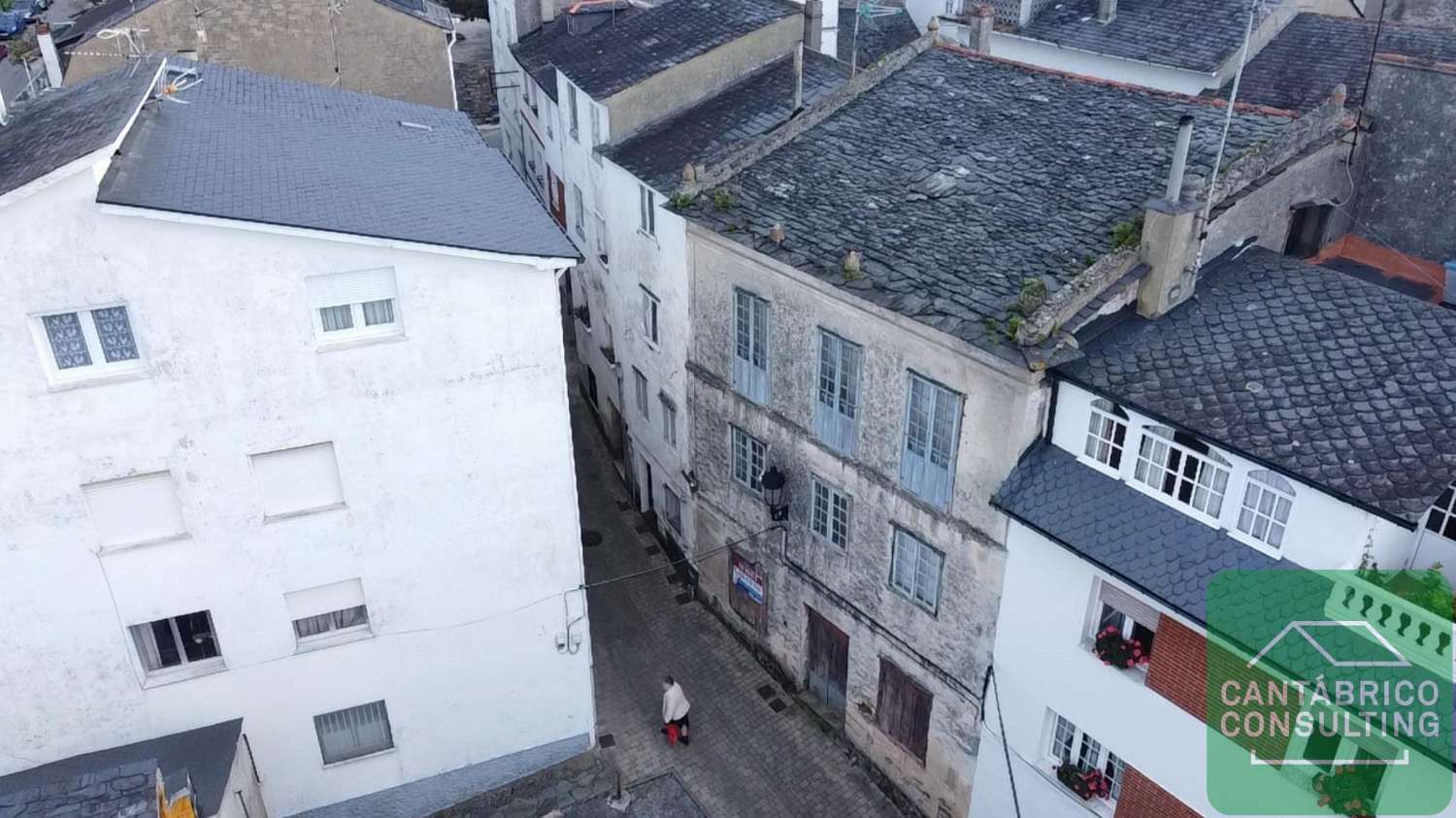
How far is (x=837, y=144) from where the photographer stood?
25.1 metres

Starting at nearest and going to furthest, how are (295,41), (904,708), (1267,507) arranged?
(1267,507) → (904,708) → (295,41)

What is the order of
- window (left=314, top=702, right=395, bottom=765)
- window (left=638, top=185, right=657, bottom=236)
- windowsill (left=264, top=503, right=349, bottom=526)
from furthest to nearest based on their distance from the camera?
window (left=638, top=185, right=657, bottom=236) < window (left=314, top=702, right=395, bottom=765) < windowsill (left=264, top=503, right=349, bottom=526)

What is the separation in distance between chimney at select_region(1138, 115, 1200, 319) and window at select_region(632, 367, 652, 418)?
1668 centimetres

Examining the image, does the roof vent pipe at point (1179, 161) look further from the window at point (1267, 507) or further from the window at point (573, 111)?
the window at point (573, 111)

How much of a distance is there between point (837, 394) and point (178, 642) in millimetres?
14398

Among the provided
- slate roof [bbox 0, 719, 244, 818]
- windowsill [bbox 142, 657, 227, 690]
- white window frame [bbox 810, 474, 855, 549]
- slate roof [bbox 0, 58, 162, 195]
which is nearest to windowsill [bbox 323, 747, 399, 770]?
slate roof [bbox 0, 719, 244, 818]

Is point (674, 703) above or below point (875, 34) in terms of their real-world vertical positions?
below

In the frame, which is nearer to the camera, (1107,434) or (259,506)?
(1107,434)

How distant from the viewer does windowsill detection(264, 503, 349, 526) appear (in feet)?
63.0

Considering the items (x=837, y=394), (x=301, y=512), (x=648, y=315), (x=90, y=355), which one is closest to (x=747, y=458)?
(x=837, y=394)

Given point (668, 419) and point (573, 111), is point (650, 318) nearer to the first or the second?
point (668, 419)

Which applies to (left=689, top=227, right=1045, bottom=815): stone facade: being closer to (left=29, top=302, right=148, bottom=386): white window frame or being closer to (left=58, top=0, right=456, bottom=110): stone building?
(left=29, top=302, right=148, bottom=386): white window frame

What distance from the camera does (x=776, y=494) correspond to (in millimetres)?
24953

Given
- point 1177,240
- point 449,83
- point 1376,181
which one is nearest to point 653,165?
point 449,83
